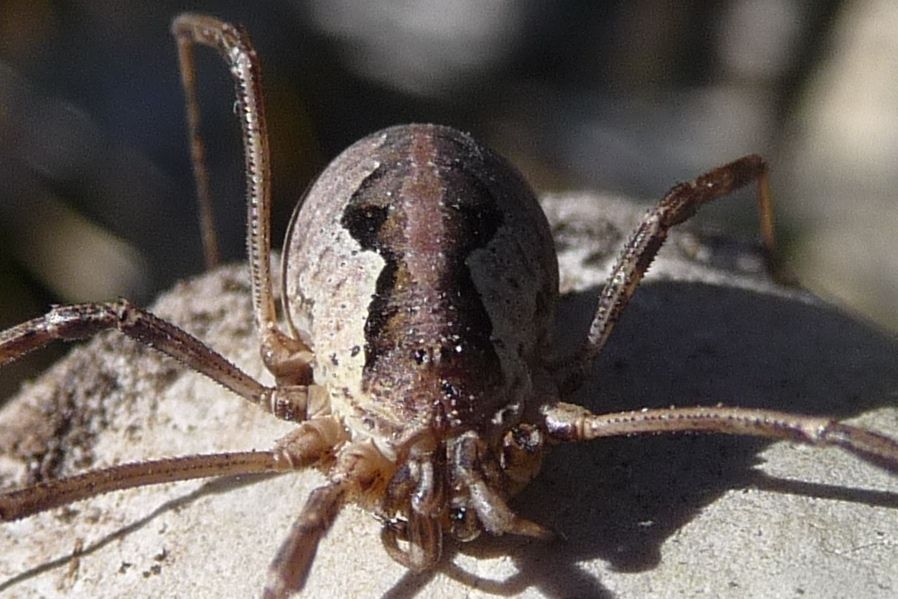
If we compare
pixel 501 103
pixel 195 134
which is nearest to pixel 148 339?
pixel 195 134

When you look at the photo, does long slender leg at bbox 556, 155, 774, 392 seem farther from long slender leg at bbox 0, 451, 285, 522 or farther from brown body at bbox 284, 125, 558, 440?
long slender leg at bbox 0, 451, 285, 522

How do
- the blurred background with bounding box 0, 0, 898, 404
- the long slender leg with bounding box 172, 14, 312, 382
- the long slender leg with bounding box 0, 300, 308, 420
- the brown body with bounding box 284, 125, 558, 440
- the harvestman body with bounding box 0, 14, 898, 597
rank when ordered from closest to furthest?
the harvestman body with bounding box 0, 14, 898, 597
the brown body with bounding box 284, 125, 558, 440
the long slender leg with bounding box 0, 300, 308, 420
the long slender leg with bounding box 172, 14, 312, 382
the blurred background with bounding box 0, 0, 898, 404

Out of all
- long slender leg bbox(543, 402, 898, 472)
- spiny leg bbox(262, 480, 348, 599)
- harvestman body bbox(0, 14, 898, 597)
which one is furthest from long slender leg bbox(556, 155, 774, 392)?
spiny leg bbox(262, 480, 348, 599)

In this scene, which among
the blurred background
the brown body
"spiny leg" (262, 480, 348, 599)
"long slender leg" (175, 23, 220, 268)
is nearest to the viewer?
"spiny leg" (262, 480, 348, 599)

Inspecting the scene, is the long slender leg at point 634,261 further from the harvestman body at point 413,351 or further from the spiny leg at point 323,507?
the spiny leg at point 323,507

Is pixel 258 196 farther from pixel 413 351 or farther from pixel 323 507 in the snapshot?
pixel 323 507

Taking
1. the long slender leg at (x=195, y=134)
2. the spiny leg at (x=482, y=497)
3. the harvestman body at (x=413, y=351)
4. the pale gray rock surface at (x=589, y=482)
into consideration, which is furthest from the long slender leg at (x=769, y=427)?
the long slender leg at (x=195, y=134)
